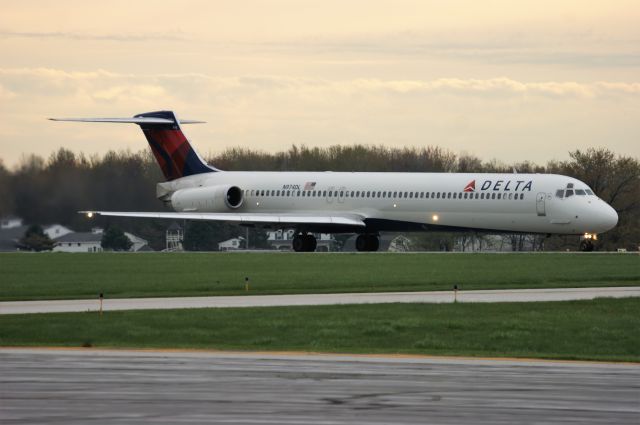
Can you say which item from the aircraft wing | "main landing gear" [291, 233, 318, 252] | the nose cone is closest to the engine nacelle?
the aircraft wing

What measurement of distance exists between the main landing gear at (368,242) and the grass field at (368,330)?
31115 mm

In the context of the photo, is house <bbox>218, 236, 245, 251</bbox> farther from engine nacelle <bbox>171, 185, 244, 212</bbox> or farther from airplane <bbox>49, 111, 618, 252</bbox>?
engine nacelle <bbox>171, 185, 244, 212</bbox>

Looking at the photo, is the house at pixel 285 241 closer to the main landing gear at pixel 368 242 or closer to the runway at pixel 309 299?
the main landing gear at pixel 368 242

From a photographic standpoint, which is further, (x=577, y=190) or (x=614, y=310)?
(x=577, y=190)

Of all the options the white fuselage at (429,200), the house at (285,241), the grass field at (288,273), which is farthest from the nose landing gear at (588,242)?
the house at (285,241)

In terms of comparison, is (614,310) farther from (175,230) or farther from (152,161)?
(175,230)

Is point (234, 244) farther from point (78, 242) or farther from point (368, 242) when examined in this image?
point (368, 242)

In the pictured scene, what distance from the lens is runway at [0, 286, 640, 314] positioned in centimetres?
3133

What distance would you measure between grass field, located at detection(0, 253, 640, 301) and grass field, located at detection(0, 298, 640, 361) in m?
7.31

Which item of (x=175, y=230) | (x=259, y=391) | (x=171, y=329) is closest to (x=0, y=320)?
(x=171, y=329)

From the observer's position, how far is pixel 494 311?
2978 cm

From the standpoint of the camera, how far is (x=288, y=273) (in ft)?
147

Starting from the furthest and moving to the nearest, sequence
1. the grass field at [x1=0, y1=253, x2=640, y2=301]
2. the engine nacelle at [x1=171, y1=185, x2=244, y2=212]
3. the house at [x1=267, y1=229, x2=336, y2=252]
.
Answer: the house at [x1=267, y1=229, x2=336, y2=252]
the engine nacelle at [x1=171, y1=185, x2=244, y2=212]
the grass field at [x1=0, y1=253, x2=640, y2=301]

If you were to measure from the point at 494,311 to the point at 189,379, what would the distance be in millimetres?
13587
